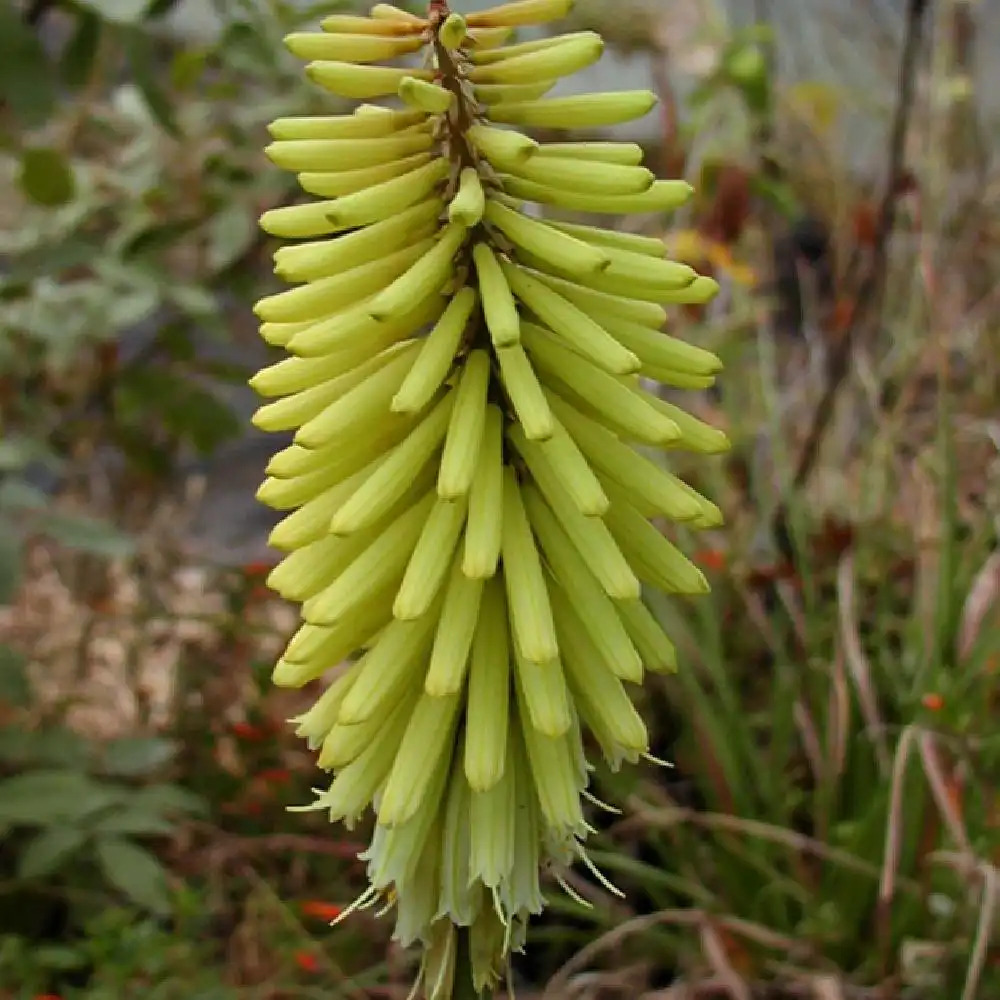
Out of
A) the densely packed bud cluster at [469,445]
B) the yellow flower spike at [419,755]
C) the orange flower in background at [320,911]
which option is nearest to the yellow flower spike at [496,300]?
the densely packed bud cluster at [469,445]

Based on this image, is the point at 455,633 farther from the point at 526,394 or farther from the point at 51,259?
the point at 51,259

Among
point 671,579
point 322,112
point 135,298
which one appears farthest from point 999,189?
point 671,579

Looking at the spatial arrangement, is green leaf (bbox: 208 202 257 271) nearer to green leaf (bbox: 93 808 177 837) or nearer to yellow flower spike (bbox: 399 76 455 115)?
green leaf (bbox: 93 808 177 837)

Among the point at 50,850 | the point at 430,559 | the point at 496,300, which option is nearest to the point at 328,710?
the point at 430,559

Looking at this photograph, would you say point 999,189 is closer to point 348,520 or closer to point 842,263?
point 842,263

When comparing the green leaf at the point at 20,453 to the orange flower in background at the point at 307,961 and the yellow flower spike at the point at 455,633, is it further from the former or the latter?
the yellow flower spike at the point at 455,633

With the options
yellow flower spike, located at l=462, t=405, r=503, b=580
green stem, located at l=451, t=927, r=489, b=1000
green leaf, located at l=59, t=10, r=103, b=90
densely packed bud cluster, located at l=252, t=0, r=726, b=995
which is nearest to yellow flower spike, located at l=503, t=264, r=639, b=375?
densely packed bud cluster, located at l=252, t=0, r=726, b=995

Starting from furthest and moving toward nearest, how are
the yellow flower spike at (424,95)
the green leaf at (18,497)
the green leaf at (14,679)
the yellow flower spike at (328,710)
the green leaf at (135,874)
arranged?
the green leaf at (18,497)
the green leaf at (14,679)
the green leaf at (135,874)
the yellow flower spike at (328,710)
the yellow flower spike at (424,95)
